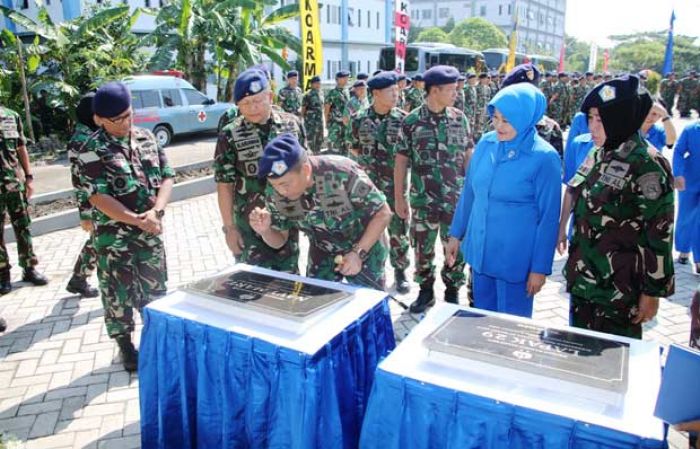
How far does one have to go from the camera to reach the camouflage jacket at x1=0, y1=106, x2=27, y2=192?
4566 mm

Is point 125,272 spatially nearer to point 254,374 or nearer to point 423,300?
point 254,374

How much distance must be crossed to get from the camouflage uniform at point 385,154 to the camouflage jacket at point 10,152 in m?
3.21

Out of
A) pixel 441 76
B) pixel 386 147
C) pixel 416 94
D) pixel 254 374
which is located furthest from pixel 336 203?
pixel 416 94

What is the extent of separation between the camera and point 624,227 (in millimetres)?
2320

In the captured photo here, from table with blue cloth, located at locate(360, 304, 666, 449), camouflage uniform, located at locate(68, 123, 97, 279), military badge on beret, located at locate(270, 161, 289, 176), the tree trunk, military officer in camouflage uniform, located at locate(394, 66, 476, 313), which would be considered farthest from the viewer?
the tree trunk

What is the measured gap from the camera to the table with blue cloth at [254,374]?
1.85 meters

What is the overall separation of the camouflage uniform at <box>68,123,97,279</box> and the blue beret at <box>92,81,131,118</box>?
245 millimetres

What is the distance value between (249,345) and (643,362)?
4.52 ft

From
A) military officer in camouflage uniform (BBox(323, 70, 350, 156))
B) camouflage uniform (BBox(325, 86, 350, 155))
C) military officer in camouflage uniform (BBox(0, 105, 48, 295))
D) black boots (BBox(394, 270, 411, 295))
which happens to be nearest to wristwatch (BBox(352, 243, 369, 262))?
black boots (BBox(394, 270, 411, 295))

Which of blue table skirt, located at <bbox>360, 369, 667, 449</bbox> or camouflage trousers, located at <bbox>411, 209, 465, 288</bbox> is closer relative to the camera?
blue table skirt, located at <bbox>360, 369, 667, 449</bbox>

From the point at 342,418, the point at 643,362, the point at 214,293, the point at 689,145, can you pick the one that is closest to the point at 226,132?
the point at 214,293

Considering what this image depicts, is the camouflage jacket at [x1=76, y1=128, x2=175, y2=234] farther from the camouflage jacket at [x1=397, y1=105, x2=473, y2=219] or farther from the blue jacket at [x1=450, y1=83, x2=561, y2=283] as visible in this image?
the blue jacket at [x1=450, y1=83, x2=561, y2=283]

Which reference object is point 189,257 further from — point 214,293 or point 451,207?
point 214,293

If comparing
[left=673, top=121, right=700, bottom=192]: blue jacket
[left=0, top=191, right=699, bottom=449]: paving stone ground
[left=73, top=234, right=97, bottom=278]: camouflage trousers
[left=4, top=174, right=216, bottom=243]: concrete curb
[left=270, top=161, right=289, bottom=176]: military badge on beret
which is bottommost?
[left=0, top=191, right=699, bottom=449]: paving stone ground
